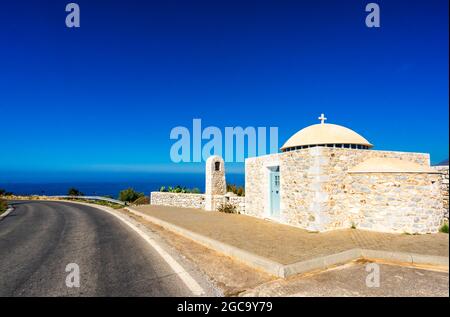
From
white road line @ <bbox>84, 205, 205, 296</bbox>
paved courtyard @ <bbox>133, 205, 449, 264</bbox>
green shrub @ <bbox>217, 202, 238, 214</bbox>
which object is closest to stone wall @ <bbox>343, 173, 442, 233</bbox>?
paved courtyard @ <bbox>133, 205, 449, 264</bbox>

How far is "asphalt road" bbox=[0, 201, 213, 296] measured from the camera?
4504 millimetres

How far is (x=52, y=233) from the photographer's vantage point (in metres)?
9.74

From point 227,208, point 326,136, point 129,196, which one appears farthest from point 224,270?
point 129,196

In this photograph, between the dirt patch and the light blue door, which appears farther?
the light blue door

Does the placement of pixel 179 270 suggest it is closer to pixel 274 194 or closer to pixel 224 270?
pixel 224 270

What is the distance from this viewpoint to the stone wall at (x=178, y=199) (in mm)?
17908

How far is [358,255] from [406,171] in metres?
4.18

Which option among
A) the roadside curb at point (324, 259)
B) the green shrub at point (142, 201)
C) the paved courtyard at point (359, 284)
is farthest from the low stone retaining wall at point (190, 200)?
the paved courtyard at point (359, 284)

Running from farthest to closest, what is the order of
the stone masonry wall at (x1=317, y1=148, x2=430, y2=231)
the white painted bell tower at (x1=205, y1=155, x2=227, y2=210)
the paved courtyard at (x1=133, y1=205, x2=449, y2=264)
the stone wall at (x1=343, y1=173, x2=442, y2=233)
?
1. the white painted bell tower at (x1=205, y1=155, x2=227, y2=210)
2. the stone masonry wall at (x1=317, y1=148, x2=430, y2=231)
3. the stone wall at (x1=343, y1=173, x2=442, y2=233)
4. the paved courtyard at (x1=133, y1=205, x2=449, y2=264)

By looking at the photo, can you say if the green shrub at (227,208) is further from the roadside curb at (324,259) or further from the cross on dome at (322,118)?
the roadside curb at (324,259)

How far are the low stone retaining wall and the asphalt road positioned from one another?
687cm

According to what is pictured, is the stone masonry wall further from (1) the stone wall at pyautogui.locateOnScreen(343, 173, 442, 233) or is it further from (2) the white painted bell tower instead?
(2) the white painted bell tower

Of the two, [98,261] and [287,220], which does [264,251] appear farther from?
[287,220]

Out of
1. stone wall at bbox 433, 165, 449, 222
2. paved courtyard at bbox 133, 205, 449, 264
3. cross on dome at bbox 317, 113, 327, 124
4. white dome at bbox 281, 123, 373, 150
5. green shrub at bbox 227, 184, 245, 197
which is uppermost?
cross on dome at bbox 317, 113, 327, 124
